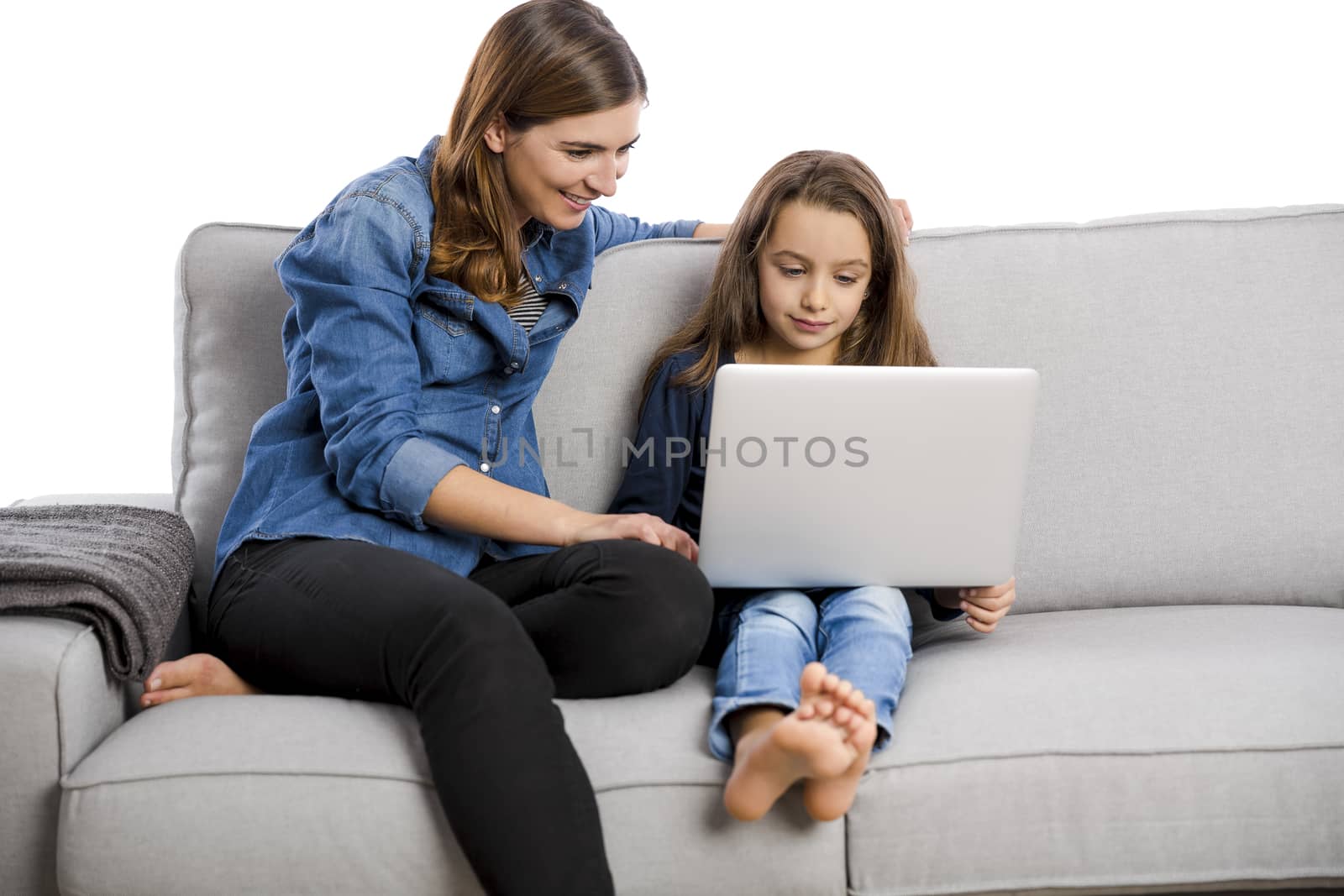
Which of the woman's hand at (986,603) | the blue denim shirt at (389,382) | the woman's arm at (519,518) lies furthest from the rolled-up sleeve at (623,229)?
the woman's hand at (986,603)

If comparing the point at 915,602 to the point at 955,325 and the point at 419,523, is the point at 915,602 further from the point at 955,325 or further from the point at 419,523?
the point at 419,523

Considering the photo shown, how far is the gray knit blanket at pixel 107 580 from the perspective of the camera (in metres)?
1.19

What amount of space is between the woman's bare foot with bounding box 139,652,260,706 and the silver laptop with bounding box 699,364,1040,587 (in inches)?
20.4

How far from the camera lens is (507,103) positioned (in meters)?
1.41

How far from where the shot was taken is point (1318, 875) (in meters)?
1.20

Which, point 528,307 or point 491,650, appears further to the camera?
point 528,307

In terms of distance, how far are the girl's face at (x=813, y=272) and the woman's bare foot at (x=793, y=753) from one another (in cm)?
61

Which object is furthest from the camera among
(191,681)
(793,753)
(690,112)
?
(690,112)

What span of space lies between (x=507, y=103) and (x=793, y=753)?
810 mm

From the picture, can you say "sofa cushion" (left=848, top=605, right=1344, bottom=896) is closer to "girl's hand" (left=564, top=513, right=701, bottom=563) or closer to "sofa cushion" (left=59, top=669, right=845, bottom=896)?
"sofa cushion" (left=59, top=669, right=845, bottom=896)

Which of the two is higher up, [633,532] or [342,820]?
[633,532]

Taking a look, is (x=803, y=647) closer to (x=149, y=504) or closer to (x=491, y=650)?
(x=491, y=650)

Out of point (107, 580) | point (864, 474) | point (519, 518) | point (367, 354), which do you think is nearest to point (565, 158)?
point (367, 354)

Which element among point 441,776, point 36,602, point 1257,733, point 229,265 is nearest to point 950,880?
point 1257,733
